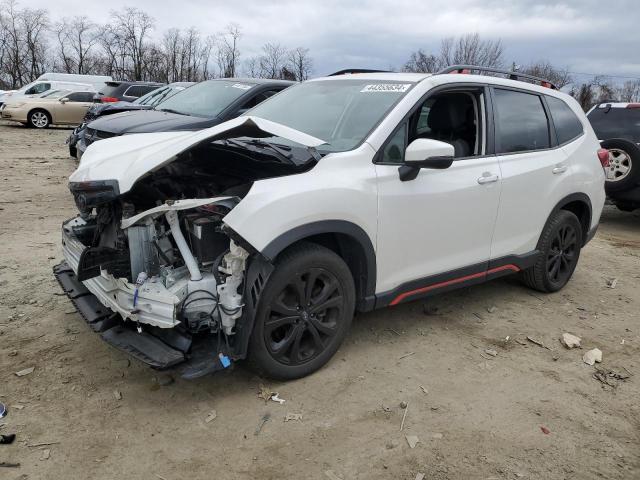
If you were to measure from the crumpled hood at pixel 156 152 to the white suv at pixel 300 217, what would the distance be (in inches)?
0.4

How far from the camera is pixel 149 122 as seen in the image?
701 cm

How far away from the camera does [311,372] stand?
343 centimetres

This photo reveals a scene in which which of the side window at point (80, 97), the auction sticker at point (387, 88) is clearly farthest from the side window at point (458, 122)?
the side window at point (80, 97)

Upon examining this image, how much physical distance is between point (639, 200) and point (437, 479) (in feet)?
22.5

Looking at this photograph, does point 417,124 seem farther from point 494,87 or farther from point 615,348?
point 615,348

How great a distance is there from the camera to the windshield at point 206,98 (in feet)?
24.1

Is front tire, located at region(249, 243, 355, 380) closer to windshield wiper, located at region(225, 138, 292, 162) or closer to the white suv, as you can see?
the white suv

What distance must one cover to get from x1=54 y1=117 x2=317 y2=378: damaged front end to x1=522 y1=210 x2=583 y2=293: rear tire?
2643mm

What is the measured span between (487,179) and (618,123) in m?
6.06

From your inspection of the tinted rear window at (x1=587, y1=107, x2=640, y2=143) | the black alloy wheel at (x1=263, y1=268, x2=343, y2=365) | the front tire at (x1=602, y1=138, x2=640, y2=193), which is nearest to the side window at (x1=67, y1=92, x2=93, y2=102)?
the tinted rear window at (x1=587, y1=107, x2=640, y2=143)

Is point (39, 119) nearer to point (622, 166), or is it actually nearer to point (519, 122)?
point (622, 166)

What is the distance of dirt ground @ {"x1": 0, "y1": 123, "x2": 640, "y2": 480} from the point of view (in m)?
2.69

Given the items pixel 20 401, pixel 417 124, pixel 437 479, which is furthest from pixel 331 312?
pixel 20 401

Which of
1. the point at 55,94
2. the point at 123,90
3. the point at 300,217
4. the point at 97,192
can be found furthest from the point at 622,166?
the point at 55,94
